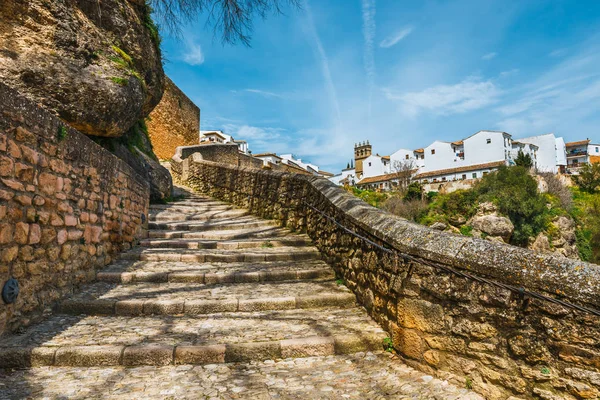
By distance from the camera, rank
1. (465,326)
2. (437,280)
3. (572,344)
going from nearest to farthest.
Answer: (572,344)
(465,326)
(437,280)

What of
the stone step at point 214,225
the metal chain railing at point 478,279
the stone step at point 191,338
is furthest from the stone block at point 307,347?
the stone step at point 214,225

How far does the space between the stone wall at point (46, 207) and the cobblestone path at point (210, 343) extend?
25 centimetres

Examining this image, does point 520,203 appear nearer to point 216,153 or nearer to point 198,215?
→ point 216,153

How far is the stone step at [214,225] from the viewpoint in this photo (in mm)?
6973

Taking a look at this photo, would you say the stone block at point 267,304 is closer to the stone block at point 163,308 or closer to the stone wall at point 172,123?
the stone block at point 163,308

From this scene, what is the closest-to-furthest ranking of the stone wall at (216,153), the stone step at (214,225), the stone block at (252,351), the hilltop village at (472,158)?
the stone block at (252,351) < the stone step at (214,225) < the stone wall at (216,153) < the hilltop village at (472,158)

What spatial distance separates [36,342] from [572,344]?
12.3 feet

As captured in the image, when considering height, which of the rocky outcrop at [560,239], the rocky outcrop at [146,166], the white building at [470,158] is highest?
the white building at [470,158]

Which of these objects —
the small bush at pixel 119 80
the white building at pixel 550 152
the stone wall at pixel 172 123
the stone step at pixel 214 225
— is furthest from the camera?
the white building at pixel 550 152

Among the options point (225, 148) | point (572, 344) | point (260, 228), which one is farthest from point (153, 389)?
point (225, 148)

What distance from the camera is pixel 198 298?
148 inches

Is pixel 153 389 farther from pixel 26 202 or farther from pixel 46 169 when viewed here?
pixel 46 169

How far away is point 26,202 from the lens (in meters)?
3.02

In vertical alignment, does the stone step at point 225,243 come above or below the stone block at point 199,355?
above
